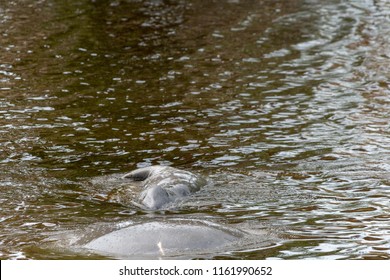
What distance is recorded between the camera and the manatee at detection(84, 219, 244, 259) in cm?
875

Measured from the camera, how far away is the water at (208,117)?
10016 mm

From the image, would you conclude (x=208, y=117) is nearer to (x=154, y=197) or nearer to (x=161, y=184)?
(x=161, y=184)

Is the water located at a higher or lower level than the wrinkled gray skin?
lower

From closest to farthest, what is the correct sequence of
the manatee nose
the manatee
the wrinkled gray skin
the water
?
the manatee
the water
the manatee nose
the wrinkled gray skin

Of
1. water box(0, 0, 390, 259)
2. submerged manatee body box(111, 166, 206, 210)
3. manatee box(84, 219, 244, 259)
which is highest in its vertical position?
manatee box(84, 219, 244, 259)

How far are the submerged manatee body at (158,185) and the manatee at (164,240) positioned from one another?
134 centimetres

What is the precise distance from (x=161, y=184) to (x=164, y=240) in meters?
2.09

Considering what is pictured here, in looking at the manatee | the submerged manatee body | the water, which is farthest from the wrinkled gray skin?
the manatee

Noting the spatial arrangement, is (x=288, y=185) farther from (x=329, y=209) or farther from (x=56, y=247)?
(x=56, y=247)

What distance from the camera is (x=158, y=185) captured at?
35.4 feet

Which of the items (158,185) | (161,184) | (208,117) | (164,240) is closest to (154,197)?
(158,185)

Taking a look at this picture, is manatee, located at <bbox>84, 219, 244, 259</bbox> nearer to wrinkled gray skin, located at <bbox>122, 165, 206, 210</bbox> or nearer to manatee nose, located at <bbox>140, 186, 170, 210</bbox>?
manatee nose, located at <bbox>140, 186, 170, 210</bbox>

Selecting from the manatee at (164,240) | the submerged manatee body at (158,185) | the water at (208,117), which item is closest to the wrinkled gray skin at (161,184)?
the submerged manatee body at (158,185)

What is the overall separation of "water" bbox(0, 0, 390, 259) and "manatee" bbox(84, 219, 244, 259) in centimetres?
21
